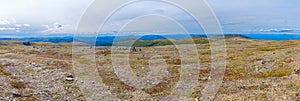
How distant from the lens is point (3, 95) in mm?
32625

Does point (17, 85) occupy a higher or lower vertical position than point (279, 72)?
lower

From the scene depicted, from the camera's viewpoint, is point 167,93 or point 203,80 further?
point 203,80

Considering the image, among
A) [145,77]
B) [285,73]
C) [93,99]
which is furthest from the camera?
[145,77]

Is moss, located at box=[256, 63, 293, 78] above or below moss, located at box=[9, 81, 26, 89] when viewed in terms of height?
above

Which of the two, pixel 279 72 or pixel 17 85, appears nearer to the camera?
pixel 17 85

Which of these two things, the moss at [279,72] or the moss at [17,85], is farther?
the moss at [279,72]

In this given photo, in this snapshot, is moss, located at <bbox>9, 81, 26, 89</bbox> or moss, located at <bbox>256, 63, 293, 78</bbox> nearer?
moss, located at <bbox>9, 81, 26, 89</bbox>

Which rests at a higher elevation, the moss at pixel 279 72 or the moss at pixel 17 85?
the moss at pixel 279 72

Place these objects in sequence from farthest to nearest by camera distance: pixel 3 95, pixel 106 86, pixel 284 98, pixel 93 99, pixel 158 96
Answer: pixel 106 86, pixel 158 96, pixel 93 99, pixel 3 95, pixel 284 98

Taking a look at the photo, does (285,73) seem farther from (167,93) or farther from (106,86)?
(106,86)

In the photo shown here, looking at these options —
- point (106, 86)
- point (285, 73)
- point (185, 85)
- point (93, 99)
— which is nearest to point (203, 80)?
point (185, 85)

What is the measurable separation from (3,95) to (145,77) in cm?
2611

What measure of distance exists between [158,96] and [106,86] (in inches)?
382

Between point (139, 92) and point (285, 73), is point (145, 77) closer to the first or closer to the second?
point (139, 92)
